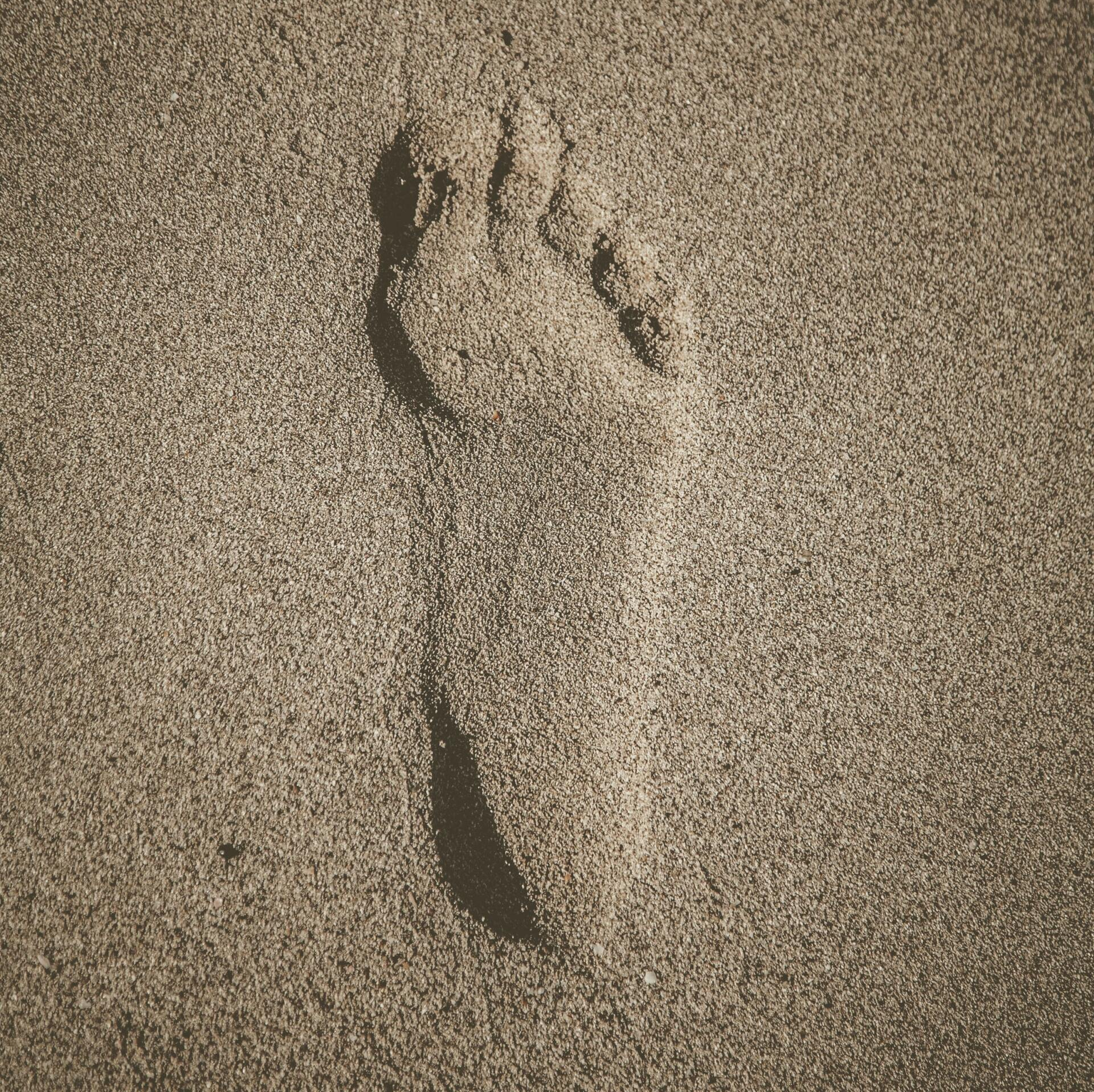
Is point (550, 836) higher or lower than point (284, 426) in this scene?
lower

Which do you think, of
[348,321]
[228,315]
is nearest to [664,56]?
[348,321]

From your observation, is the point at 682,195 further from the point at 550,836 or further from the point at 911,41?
the point at 550,836

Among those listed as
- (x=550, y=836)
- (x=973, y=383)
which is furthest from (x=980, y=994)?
(x=973, y=383)

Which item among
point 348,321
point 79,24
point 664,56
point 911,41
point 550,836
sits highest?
point 911,41
